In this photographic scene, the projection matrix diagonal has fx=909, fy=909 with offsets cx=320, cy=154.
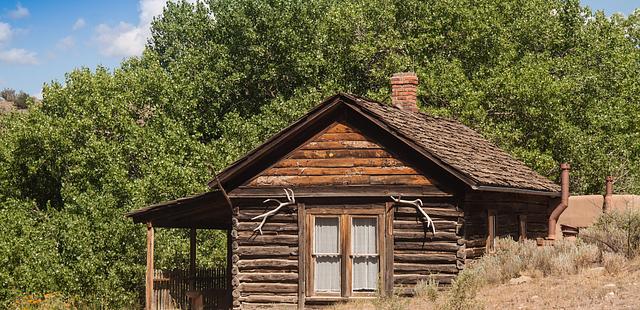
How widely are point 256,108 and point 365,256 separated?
19.2 m

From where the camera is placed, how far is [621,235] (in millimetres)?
18375

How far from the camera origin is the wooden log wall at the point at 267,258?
20438 mm

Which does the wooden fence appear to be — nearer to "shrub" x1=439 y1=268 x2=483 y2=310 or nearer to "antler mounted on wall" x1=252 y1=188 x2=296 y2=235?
"antler mounted on wall" x1=252 y1=188 x2=296 y2=235

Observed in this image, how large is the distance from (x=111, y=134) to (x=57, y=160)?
2229 mm

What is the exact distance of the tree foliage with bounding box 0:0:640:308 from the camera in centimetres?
3003

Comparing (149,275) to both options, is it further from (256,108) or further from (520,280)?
(256,108)

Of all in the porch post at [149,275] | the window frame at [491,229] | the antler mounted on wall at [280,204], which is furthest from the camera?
the porch post at [149,275]

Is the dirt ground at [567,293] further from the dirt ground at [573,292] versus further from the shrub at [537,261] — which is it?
the shrub at [537,261]

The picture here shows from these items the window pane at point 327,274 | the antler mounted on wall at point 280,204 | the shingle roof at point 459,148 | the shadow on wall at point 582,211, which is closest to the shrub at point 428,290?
the window pane at point 327,274

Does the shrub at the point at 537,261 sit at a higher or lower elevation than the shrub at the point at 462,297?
higher

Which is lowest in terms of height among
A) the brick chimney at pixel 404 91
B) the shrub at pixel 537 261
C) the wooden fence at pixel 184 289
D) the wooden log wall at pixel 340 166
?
the wooden fence at pixel 184 289

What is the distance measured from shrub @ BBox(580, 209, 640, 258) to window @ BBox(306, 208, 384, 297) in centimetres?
458

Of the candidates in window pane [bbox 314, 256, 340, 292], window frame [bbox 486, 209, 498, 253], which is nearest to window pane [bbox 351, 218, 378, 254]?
window pane [bbox 314, 256, 340, 292]

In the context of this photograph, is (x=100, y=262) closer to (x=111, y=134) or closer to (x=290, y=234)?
Result: (x=111, y=134)
